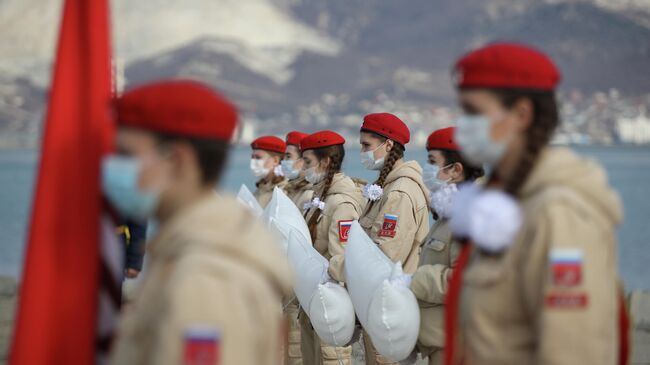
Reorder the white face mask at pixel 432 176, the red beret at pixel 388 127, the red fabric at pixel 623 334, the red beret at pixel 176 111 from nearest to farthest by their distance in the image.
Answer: the red beret at pixel 176 111 → the red fabric at pixel 623 334 → the white face mask at pixel 432 176 → the red beret at pixel 388 127

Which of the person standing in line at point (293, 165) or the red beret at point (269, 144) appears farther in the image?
the red beret at point (269, 144)

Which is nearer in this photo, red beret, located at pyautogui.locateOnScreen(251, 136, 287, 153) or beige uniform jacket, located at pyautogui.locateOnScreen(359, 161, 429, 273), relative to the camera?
beige uniform jacket, located at pyautogui.locateOnScreen(359, 161, 429, 273)

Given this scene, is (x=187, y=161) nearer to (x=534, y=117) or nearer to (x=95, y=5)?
(x=95, y=5)

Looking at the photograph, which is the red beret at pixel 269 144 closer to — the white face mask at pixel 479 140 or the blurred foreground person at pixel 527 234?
the blurred foreground person at pixel 527 234

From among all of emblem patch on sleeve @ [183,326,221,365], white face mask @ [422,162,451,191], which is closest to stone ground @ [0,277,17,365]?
white face mask @ [422,162,451,191]

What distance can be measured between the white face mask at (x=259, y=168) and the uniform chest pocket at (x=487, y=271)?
6.65 m

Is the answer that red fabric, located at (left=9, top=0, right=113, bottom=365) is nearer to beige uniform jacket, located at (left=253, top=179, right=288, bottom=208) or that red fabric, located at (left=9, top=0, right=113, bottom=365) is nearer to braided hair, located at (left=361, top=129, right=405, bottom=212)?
braided hair, located at (left=361, top=129, right=405, bottom=212)

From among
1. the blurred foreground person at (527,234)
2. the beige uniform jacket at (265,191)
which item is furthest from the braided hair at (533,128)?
the beige uniform jacket at (265,191)

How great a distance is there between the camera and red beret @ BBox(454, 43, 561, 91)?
2947 millimetres

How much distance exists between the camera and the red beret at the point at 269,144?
954 cm

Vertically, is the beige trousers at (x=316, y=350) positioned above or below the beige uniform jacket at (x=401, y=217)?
below

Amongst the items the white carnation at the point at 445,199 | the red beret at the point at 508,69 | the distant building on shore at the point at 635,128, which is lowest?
the white carnation at the point at 445,199

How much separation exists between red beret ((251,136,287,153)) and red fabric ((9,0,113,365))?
6459mm

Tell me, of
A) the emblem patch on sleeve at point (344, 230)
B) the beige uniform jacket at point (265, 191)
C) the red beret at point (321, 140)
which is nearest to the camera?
the emblem patch on sleeve at point (344, 230)
